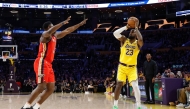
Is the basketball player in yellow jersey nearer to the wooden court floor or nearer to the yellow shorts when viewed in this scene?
the yellow shorts

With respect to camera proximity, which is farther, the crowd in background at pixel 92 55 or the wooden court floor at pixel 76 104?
the crowd in background at pixel 92 55

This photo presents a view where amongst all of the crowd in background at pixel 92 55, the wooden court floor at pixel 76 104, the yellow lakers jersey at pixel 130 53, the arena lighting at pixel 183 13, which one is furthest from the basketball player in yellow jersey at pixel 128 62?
the arena lighting at pixel 183 13

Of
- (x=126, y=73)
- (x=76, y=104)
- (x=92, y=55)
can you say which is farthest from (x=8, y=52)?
(x=126, y=73)

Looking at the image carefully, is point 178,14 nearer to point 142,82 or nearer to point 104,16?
point 104,16

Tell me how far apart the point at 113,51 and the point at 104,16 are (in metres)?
7.92

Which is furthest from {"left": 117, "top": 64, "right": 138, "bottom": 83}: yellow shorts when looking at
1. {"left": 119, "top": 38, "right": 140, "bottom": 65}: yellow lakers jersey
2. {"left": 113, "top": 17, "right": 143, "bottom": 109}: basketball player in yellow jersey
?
{"left": 119, "top": 38, "right": 140, "bottom": 65}: yellow lakers jersey

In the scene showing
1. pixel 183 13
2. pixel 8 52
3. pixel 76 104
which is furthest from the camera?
pixel 183 13

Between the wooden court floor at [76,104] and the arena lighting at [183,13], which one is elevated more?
the arena lighting at [183,13]

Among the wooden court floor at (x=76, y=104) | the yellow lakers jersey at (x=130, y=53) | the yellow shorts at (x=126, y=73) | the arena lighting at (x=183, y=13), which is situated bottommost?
the wooden court floor at (x=76, y=104)

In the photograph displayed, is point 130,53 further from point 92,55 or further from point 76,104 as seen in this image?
point 92,55

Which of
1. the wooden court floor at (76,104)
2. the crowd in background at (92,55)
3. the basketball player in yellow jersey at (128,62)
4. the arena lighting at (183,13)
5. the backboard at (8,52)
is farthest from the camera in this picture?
the crowd in background at (92,55)

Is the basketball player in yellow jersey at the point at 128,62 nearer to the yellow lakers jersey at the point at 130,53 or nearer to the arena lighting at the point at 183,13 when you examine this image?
the yellow lakers jersey at the point at 130,53

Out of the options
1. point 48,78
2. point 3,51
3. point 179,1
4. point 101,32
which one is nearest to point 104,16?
point 101,32

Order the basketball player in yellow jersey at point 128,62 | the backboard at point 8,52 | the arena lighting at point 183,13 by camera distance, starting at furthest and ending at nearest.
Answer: the arena lighting at point 183,13, the backboard at point 8,52, the basketball player in yellow jersey at point 128,62
